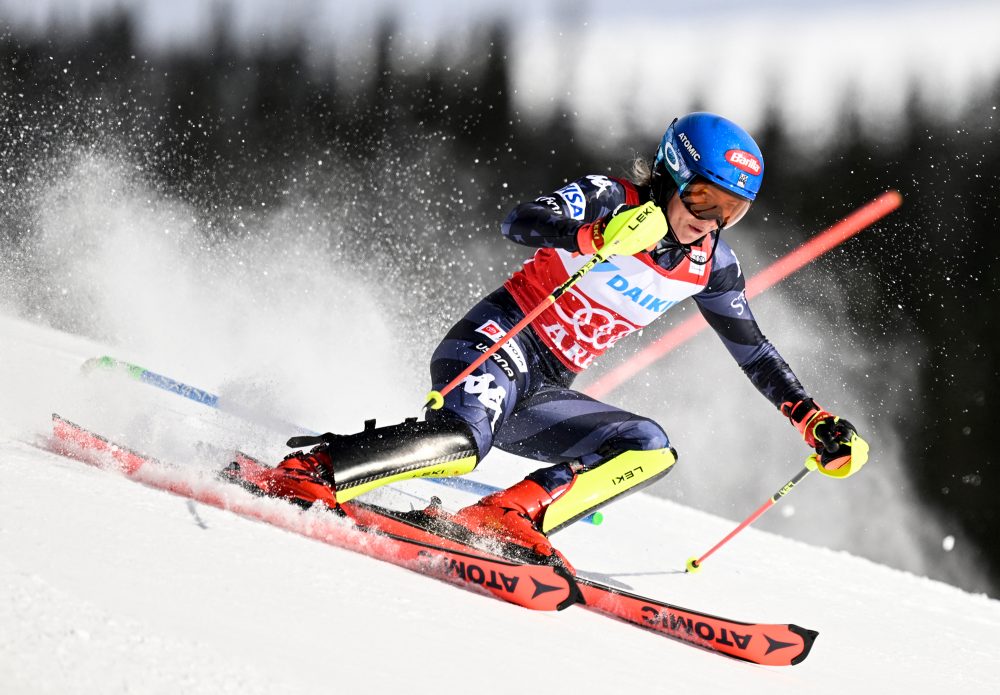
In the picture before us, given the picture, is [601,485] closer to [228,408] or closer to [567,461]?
[567,461]

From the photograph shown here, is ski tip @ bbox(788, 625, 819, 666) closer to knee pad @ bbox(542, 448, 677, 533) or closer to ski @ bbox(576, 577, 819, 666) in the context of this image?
ski @ bbox(576, 577, 819, 666)

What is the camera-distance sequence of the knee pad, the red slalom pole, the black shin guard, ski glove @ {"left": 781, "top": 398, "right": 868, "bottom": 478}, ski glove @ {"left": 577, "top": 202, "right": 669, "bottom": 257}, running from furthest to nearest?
the red slalom pole → ski glove @ {"left": 781, "top": 398, "right": 868, "bottom": 478} → the knee pad → ski glove @ {"left": 577, "top": 202, "right": 669, "bottom": 257} → the black shin guard

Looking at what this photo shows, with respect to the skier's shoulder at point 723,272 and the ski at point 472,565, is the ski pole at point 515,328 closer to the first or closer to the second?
the ski at point 472,565

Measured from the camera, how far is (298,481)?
261 cm

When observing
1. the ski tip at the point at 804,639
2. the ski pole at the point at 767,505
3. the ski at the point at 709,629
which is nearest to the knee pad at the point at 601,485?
the ski at the point at 709,629

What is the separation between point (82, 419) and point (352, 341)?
16.4 ft

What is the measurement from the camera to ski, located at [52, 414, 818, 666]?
2.36 m

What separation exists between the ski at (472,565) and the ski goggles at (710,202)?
1.21 metres

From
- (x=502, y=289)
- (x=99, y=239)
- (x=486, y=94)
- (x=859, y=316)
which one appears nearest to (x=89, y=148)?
(x=99, y=239)

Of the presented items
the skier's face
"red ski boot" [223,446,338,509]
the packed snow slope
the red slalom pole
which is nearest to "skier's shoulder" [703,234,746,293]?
the skier's face

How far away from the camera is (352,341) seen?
815 cm

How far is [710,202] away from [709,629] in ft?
4.23

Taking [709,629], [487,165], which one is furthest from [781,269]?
[709,629]

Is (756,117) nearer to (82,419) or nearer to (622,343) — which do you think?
(622,343)
